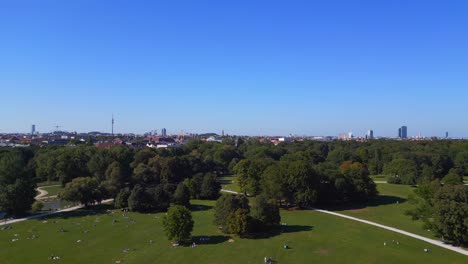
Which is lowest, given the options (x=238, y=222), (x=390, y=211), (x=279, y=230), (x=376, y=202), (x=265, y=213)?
(x=279, y=230)

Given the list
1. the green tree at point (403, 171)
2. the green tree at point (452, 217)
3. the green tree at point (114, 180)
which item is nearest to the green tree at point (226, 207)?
the green tree at point (452, 217)

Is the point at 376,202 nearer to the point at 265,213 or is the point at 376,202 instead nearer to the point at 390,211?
the point at 390,211

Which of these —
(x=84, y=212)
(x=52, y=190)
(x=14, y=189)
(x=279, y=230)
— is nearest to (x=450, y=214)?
(x=279, y=230)

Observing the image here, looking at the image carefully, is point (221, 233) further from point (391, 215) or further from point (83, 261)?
point (391, 215)

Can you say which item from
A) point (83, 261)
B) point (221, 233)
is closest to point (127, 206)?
point (221, 233)

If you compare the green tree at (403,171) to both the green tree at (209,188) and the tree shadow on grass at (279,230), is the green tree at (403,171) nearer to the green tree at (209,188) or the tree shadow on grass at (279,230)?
the green tree at (209,188)
